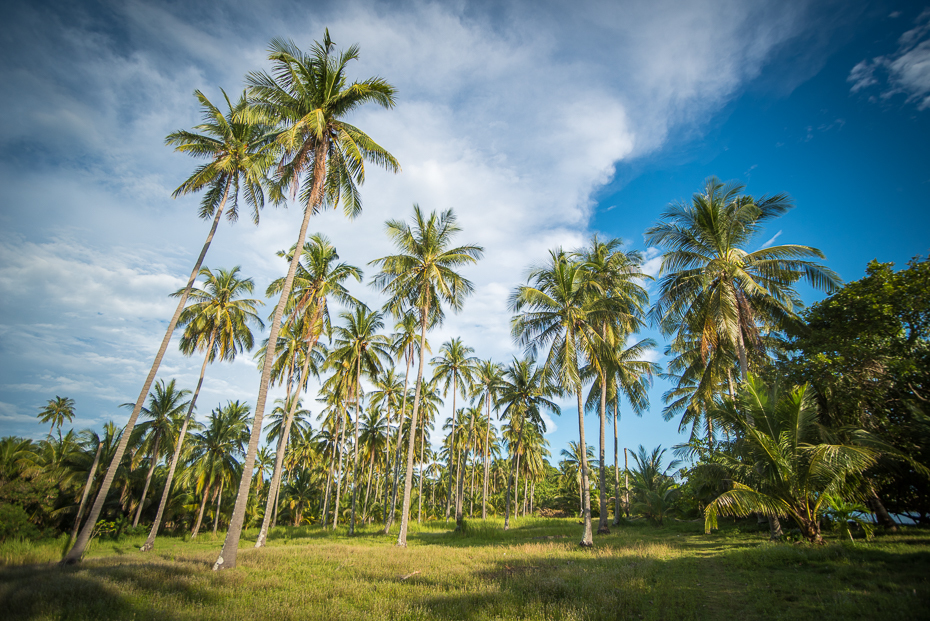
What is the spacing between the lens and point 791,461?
1167 centimetres

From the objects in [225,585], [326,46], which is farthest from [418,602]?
[326,46]

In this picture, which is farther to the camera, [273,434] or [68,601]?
[273,434]

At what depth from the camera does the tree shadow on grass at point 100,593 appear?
5.86 m

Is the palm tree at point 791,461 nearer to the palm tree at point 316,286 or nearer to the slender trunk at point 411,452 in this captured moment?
the slender trunk at point 411,452

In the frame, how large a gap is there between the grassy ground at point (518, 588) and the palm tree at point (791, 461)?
3.95ft

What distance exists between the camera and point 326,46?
1341 centimetres

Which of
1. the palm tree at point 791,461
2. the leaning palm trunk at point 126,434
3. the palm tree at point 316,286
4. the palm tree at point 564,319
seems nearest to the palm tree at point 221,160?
the leaning palm trunk at point 126,434

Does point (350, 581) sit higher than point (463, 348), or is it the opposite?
point (463, 348)

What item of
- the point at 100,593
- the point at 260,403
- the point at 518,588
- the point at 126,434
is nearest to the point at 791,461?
the point at 518,588

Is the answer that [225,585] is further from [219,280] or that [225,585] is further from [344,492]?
[344,492]

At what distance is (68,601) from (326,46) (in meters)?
16.3

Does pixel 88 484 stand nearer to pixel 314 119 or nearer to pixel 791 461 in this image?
pixel 314 119

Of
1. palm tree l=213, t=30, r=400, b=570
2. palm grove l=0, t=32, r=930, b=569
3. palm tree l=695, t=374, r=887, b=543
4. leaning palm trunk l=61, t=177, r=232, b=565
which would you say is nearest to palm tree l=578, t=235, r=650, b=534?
palm grove l=0, t=32, r=930, b=569

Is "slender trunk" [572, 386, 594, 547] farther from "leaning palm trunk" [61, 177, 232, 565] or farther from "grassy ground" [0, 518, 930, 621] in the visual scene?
"leaning palm trunk" [61, 177, 232, 565]
